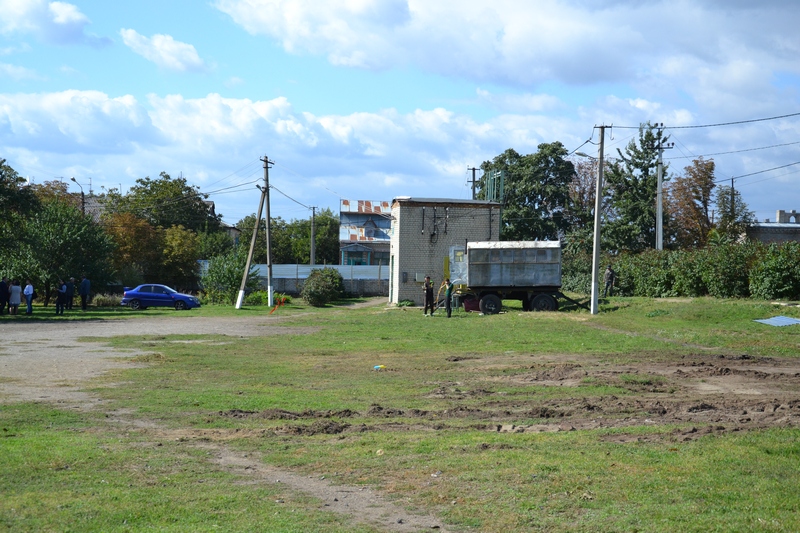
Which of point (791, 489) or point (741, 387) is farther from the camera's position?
point (741, 387)

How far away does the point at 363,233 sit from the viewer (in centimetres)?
9919

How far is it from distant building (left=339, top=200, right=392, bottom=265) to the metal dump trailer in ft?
168

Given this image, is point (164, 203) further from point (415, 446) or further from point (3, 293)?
point (415, 446)

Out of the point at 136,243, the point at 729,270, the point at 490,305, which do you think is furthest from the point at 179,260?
the point at 729,270

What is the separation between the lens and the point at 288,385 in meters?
14.6

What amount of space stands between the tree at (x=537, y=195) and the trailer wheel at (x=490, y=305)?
30036 mm

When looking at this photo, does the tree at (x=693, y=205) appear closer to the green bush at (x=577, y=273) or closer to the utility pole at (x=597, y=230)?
the green bush at (x=577, y=273)

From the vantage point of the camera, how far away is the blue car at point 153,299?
45562 millimetres

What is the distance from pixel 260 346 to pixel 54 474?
14.4 m

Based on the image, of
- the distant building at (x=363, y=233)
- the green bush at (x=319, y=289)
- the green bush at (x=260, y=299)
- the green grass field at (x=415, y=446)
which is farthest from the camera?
the distant building at (x=363, y=233)

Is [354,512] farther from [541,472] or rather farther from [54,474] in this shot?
[54,474]

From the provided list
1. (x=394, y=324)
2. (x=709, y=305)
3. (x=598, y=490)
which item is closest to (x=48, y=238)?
(x=394, y=324)


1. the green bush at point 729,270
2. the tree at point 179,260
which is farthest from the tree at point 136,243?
the green bush at point 729,270

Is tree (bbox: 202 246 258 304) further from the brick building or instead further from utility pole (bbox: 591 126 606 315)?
utility pole (bbox: 591 126 606 315)
